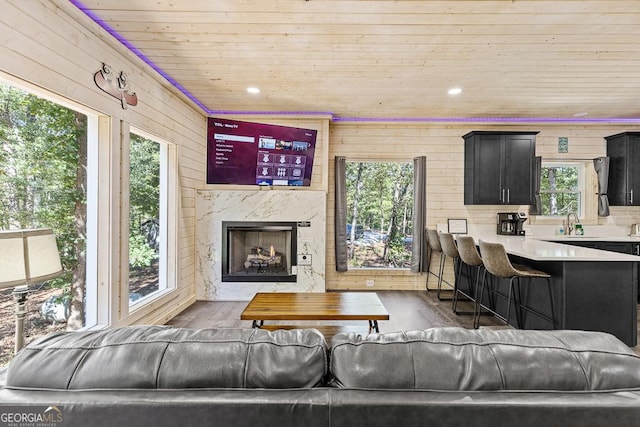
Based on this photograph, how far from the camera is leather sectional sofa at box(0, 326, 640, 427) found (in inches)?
28.3

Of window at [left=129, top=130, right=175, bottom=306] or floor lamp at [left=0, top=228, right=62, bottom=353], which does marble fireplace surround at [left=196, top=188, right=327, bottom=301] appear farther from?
floor lamp at [left=0, top=228, right=62, bottom=353]

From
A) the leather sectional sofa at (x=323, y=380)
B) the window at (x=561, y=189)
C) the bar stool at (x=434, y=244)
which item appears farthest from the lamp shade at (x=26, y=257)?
the window at (x=561, y=189)

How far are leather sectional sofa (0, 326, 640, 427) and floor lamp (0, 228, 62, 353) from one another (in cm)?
51

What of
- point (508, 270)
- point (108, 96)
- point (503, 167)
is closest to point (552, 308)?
point (508, 270)

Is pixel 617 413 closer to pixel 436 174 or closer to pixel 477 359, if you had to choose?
pixel 477 359

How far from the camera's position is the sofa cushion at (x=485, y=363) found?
2.54 ft

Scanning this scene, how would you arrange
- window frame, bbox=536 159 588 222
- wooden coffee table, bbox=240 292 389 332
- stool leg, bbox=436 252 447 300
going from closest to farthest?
wooden coffee table, bbox=240 292 389 332
stool leg, bbox=436 252 447 300
window frame, bbox=536 159 588 222

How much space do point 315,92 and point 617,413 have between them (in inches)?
141

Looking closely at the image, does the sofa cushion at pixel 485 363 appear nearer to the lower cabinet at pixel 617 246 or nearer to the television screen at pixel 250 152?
the television screen at pixel 250 152

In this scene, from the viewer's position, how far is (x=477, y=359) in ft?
2.66

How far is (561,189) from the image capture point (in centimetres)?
483

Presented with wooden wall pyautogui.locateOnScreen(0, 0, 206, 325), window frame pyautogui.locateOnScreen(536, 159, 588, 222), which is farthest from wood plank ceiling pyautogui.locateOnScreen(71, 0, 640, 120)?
window frame pyautogui.locateOnScreen(536, 159, 588, 222)

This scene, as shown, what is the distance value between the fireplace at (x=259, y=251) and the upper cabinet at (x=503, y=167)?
2.79m

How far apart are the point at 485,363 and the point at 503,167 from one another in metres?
4.40
